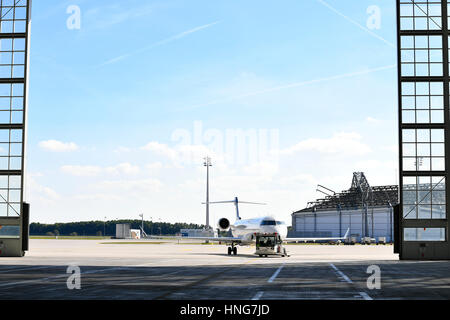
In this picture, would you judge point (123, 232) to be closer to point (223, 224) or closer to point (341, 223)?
point (341, 223)

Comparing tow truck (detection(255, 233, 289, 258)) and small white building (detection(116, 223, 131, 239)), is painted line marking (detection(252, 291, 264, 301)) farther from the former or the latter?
small white building (detection(116, 223, 131, 239))

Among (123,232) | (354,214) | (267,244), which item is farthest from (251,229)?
(123,232)

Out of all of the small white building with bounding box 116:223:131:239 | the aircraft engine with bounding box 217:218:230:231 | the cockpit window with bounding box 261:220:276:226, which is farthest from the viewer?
the small white building with bounding box 116:223:131:239

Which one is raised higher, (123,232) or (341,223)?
(341,223)

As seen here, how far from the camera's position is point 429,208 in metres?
48.8

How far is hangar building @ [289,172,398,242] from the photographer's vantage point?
468 feet

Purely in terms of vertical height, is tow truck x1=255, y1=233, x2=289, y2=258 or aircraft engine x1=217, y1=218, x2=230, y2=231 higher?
aircraft engine x1=217, y1=218, x2=230, y2=231

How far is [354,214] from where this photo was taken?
491 feet

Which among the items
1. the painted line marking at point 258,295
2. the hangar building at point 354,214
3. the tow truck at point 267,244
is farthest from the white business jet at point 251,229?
the hangar building at point 354,214

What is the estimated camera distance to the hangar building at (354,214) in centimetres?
14262

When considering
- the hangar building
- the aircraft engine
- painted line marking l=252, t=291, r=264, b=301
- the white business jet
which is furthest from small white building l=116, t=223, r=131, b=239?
painted line marking l=252, t=291, r=264, b=301

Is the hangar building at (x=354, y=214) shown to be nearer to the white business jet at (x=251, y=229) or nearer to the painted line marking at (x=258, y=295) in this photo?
the white business jet at (x=251, y=229)
